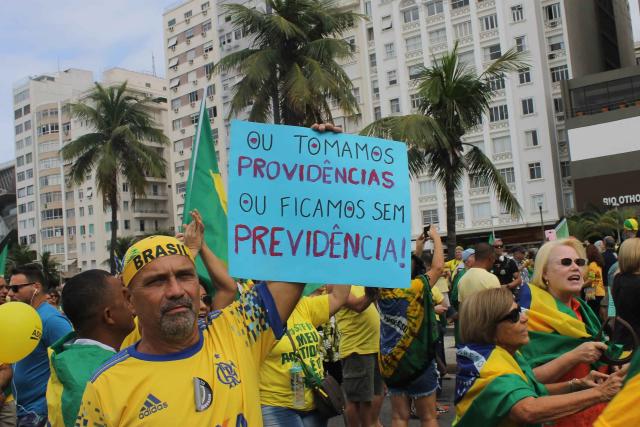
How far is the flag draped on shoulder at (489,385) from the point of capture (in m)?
2.98

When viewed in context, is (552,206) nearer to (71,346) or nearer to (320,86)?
(320,86)

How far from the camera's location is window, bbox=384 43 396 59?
169 ft

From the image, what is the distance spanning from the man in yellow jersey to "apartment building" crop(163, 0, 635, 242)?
35675 millimetres

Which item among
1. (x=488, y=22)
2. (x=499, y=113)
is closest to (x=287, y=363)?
(x=499, y=113)

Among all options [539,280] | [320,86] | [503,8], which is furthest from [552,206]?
[539,280]

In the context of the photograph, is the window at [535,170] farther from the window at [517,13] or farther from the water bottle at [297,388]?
the water bottle at [297,388]

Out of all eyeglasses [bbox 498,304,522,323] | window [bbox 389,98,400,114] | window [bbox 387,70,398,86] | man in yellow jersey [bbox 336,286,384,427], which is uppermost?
window [bbox 387,70,398,86]

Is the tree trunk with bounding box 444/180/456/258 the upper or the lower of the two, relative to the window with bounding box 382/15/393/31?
lower

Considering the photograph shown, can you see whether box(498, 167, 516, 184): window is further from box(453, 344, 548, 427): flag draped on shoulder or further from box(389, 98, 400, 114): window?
box(453, 344, 548, 427): flag draped on shoulder

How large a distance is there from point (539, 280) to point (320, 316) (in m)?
1.59

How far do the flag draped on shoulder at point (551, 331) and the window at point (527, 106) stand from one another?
144ft

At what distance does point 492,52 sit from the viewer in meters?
47.4

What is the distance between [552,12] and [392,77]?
12.2m

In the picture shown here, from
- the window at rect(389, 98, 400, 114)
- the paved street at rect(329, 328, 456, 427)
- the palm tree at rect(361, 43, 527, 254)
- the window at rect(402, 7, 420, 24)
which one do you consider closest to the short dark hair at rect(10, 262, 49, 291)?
the paved street at rect(329, 328, 456, 427)
